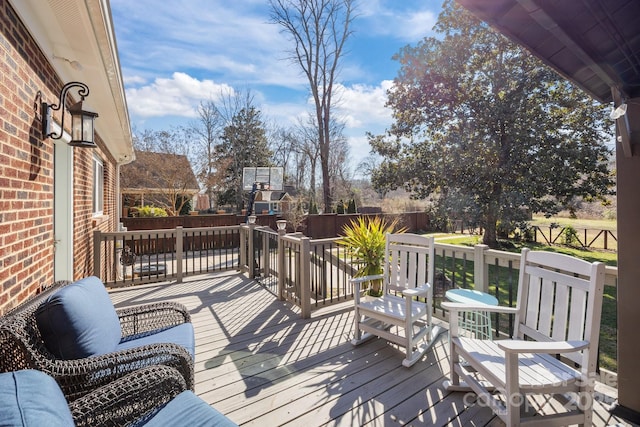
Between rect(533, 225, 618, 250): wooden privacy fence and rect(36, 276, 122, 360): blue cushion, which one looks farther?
rect(533, 225, 618, 250): wooden privacy fence

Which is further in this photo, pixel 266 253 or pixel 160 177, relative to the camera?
pixel 160 177

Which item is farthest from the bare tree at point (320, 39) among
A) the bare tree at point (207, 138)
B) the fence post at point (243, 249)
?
the fence post at point (243, 249)

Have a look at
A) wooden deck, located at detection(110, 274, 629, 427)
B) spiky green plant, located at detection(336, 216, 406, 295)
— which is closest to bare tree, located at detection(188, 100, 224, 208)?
wooden deck, located at detection(110, 274, 629, 427)

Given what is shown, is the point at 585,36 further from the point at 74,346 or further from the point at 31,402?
the point at 74,346

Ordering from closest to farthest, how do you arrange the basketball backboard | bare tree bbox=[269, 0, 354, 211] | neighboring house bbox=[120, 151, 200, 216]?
bare tree bbox=[269, 0, 354, 211], neighboring house bbox=[120, 151, 200, 216], the basketball backboard

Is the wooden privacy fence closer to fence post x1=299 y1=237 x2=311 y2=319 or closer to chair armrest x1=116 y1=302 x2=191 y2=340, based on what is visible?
fence post x1=299 y1=237 x2=311 y2=319

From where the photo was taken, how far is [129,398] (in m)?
1.35

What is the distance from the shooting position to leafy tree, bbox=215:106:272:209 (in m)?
21.0

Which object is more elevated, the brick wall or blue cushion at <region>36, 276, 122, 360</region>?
the brick wall

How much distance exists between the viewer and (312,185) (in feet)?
78.8

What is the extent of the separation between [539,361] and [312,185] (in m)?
22.4

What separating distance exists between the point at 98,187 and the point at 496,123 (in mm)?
10062

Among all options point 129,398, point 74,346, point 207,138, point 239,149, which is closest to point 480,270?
point 129,398

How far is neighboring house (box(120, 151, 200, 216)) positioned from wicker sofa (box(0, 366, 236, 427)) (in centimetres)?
1439
